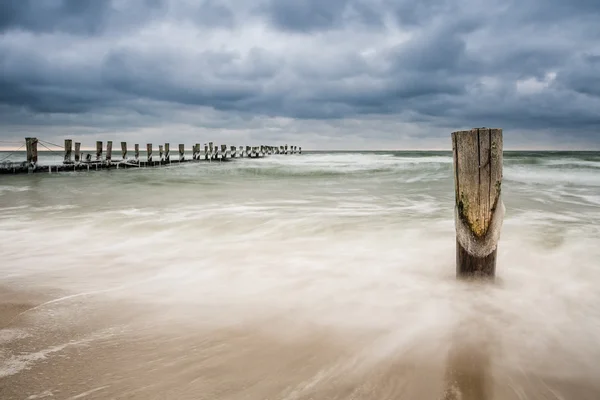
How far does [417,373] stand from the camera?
2.24 meters

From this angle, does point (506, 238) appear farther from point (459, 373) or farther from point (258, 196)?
point (258, 196)

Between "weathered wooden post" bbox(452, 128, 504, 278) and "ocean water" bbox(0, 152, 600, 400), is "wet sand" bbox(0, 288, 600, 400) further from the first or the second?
"weathered wooden post" bbox(452, 128, 504, 278)

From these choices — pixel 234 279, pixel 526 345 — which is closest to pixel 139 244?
pixel 234 279

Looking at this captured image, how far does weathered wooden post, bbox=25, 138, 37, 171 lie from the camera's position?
2083 centimetres

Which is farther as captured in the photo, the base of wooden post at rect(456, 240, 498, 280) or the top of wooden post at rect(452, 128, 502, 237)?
the base of wooden post at rect(456, 240, 498, 280)

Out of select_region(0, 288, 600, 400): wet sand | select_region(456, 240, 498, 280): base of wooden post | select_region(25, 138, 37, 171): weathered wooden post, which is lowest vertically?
select_region(0, 288, 600, 400): wet sand

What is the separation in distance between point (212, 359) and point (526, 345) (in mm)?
1954

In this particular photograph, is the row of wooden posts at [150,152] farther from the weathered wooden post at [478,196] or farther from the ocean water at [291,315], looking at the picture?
the weathered wooden post at [478,196]

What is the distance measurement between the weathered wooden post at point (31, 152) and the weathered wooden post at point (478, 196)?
23073mm

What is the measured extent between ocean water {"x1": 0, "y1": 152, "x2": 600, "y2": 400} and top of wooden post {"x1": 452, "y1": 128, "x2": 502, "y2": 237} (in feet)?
2.09

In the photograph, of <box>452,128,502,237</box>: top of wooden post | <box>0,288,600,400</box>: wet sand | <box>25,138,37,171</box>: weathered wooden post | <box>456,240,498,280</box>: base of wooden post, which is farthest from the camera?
<box>25,138,37,171</box>: weathered wooden post

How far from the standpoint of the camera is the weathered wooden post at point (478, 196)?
3309 mm

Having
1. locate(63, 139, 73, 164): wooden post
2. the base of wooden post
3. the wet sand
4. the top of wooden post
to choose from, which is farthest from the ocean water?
locate(63, 139, 73, 164): wooden post

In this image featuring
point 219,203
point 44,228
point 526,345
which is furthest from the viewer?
point 219,203
